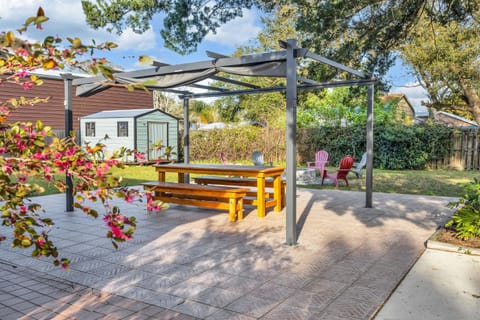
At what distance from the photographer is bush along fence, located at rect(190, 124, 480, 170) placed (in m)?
14.1

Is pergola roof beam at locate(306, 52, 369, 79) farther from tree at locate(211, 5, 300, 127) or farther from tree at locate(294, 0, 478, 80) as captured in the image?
tree at locate(211, 5, 300, 127)

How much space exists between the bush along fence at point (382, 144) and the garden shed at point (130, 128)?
9.83 feet

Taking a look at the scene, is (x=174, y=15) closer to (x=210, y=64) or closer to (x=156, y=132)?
(x=210, y=64)

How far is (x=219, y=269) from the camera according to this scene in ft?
12.4

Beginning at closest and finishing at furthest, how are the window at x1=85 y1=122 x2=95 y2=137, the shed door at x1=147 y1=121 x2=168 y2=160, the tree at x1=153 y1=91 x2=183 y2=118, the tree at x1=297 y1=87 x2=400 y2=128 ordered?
the shed door at x1=147 y1=121 x2=168 y2=160, the window at x1=85 y1=122 x2=95 y2=137, the tree at x1=297 y1=87 x2=400 y2=128, the tree at x1=153 y1=91 x2=183 y2=118

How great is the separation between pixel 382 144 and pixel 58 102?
558 inches

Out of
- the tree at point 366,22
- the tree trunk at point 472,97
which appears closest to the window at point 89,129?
the tree at point 366,22

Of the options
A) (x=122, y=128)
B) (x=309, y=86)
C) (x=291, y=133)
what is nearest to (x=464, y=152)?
(x=309, y=86)

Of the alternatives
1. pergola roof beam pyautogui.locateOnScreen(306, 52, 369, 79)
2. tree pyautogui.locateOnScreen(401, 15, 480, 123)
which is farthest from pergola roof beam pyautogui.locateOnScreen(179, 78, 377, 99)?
tree pyautogui.locateOnScreen(401, 15, 480, 123)

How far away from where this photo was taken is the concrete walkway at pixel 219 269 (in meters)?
2.92

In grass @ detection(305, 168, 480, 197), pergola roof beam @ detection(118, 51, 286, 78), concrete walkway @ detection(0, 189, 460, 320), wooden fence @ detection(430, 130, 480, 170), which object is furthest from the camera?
wooden fence @ detection(430, 130, 480, 170)

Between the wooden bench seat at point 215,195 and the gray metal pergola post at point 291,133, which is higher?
the gray metal pergola post at point 291,133

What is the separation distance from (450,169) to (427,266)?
11764 millimetres

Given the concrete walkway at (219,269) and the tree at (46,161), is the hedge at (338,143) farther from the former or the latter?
the tree at (46,161)
